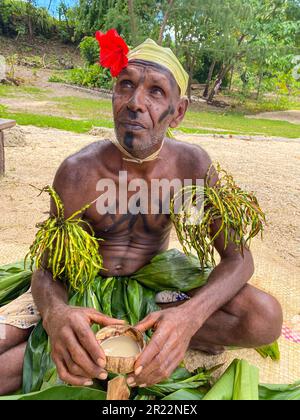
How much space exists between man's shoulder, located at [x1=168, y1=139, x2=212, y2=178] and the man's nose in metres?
0.32

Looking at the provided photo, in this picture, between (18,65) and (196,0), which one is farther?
(18,65)

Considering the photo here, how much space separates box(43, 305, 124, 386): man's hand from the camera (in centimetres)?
124

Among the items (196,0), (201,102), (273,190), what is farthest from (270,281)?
(201,102)

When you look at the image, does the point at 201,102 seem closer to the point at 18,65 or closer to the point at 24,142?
the point at 18,65

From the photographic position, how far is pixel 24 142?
6.32 meters

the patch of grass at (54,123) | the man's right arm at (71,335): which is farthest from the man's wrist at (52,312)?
the patch of grass at (54,123)

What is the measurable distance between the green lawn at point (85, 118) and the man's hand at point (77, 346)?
6689 millimetres

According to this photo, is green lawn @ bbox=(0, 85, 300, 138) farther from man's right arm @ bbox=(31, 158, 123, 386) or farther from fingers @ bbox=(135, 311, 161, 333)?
fingers @ bbox=(135, 311, 161, 333)

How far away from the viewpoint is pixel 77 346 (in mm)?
1272

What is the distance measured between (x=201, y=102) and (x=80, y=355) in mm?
17768

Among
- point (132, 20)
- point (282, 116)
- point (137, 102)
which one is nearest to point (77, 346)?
point (137, 102)

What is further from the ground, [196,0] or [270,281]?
[196,0]

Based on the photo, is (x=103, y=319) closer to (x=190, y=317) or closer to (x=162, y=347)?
(x=162, y=347)

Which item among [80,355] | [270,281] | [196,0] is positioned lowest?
[270,281]
